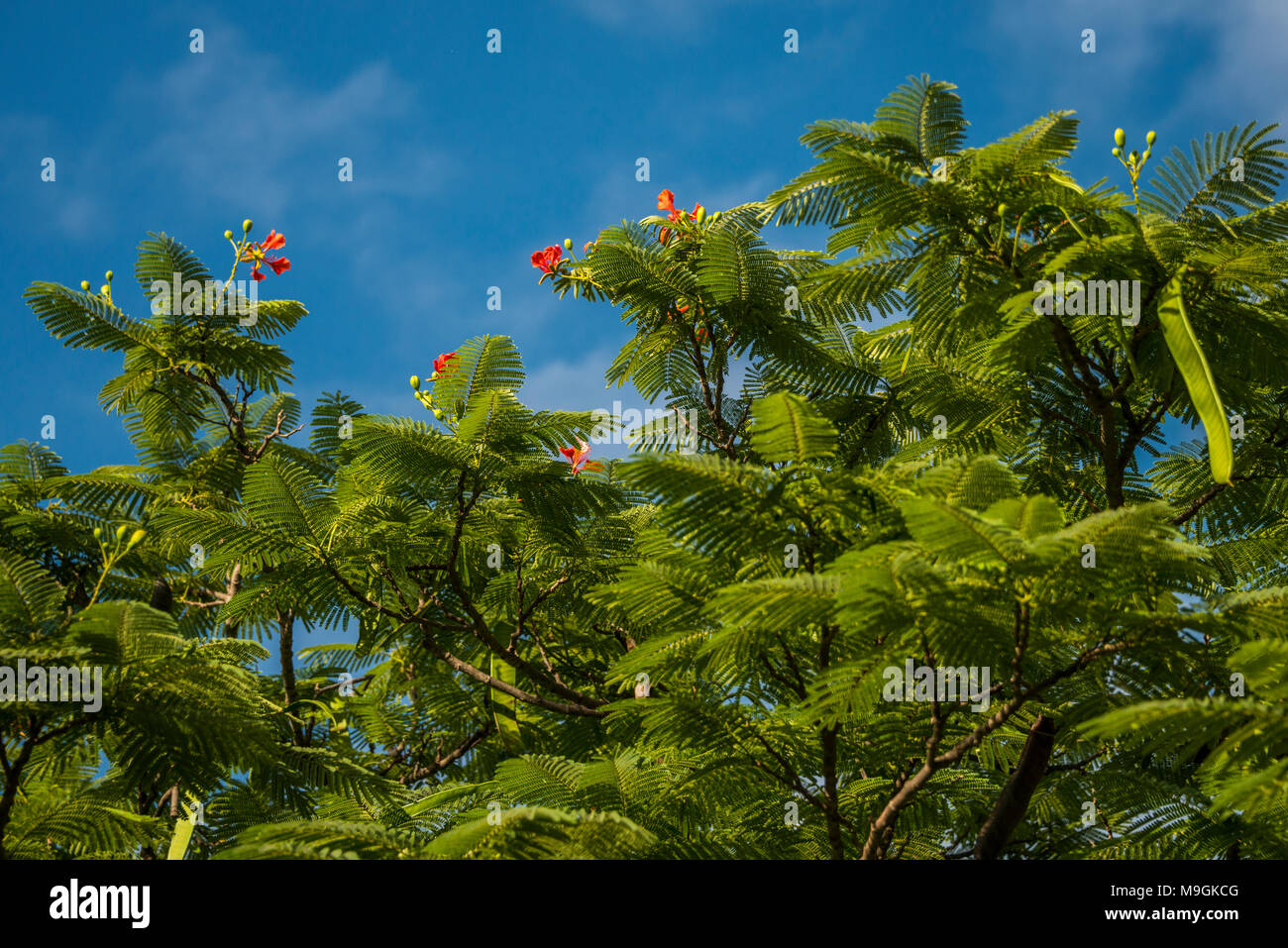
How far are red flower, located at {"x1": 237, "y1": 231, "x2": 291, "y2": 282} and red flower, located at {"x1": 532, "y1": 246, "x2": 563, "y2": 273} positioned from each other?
80.7 inches

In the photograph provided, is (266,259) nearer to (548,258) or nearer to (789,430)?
(548,258)

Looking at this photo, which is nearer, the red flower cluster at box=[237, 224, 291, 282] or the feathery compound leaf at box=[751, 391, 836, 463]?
the feathery compound leaf at box=[751, 391, 836, 463]

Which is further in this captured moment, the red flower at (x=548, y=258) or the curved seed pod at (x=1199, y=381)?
the red flower at (x=548, y=258)

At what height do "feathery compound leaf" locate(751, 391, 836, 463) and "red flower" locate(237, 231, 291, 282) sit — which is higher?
"red flower" locate(237, 231, 291, 282)

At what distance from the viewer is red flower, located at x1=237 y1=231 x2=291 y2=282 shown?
7.10 meters

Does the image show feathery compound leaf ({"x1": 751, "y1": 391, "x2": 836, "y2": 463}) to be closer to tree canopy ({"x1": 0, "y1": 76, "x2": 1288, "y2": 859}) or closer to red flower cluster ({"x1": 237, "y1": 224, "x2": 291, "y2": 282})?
tree canopy ({"x1": 0, "y1": 76, "x2": 1288, "y2": 859})

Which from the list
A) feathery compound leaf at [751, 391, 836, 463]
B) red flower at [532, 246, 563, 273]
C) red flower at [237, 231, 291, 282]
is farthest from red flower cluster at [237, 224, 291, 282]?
feathery compound leaf at [751, 391, 836, 463]

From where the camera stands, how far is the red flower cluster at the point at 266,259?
7097 mm

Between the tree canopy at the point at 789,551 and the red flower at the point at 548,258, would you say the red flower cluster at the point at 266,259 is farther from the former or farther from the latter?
the red flower at the point at 548,258

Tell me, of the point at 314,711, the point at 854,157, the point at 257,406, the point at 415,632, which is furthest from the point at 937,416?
the point at 257,406

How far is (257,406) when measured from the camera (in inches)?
349

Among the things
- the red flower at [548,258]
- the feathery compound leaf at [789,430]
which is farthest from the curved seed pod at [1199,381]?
the red flower at [548,258]
